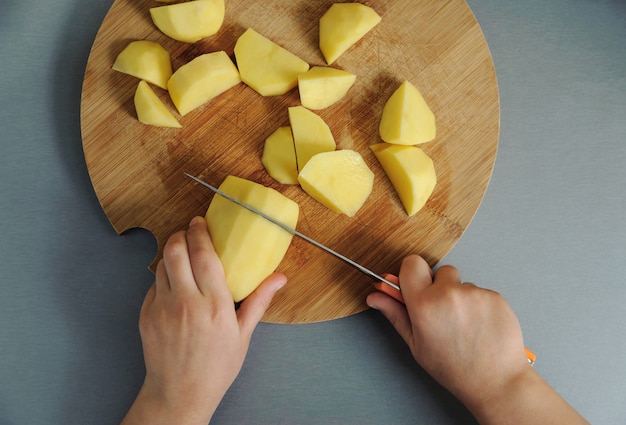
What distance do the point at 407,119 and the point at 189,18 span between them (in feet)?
2.60

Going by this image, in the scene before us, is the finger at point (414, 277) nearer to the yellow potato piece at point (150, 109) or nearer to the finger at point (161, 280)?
the finger at point (161, 280)

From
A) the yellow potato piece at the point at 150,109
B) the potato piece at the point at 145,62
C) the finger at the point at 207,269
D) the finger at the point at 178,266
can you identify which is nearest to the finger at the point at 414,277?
the finger at the point at 207,269

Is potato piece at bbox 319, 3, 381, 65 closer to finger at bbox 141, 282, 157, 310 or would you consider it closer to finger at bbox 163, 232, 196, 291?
finger at bbox 163, 232, 196, 291

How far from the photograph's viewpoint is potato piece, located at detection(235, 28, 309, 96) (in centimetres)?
183

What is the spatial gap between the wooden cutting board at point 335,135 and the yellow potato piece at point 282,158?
0.15 ft

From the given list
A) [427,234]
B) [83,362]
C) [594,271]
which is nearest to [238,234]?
[427,234]

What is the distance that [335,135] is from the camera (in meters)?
1.86

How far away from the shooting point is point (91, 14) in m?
2.01

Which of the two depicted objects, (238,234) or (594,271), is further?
(594,271)

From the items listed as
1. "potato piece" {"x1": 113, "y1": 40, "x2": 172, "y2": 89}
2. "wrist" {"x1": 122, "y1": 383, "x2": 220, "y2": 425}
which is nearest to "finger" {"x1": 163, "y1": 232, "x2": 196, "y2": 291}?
"wrist" {"x1": 122, "y1": 383, "x2": 220, "y2": 425}

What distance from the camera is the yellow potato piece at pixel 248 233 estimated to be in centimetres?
167

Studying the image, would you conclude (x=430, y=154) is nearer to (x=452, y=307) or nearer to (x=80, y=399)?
(x=452, y=307)

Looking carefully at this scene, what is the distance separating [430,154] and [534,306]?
68cm

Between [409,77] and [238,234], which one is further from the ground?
[409,77]
